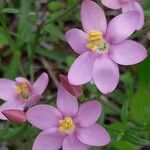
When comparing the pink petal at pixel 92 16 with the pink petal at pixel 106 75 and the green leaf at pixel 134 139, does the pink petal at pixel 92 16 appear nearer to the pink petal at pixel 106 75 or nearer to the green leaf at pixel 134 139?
the pink petal at pixel 106 75

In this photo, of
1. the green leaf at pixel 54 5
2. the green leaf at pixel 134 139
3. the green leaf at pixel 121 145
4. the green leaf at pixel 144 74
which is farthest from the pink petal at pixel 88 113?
the green leaf at pixel 54 5

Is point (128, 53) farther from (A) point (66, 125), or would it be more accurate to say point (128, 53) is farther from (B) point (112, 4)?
(A) point (66, 125)

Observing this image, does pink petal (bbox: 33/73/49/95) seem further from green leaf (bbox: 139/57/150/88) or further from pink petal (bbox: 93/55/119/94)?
green leaf (bbox: 139/57/150/88)

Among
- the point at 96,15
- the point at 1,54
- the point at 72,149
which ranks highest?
the point at 96,15

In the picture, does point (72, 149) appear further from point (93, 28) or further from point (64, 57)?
point (64, 57)

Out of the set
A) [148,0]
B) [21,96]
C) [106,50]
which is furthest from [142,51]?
[148,0]
